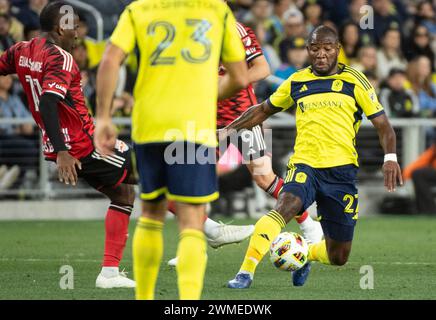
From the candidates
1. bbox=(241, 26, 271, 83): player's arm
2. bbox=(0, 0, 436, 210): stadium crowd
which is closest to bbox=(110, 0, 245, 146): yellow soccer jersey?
bbox=(241, 26, 271, 83): player's arm

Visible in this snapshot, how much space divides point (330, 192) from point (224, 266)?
1902 millimetres

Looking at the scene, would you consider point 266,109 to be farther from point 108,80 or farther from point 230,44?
point 108,80

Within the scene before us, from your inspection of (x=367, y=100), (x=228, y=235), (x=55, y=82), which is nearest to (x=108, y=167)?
(x=55, y=82)

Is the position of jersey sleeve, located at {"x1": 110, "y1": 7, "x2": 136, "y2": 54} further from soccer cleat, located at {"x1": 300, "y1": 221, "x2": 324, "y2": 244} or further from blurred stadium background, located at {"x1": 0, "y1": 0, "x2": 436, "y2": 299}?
blurred stadium background, located at {"x1": 0, "y1": 0, "x2": 436, "y2": 299}

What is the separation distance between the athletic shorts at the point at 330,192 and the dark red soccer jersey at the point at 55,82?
1.79 m

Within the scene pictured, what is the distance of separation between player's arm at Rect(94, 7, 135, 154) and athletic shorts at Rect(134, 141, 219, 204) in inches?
11.6

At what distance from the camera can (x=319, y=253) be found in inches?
361

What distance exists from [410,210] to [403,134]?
1.19 metres

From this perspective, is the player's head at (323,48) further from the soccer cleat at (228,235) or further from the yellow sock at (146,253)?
the yellow sock at (146,253)

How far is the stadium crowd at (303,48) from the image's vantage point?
1619cm

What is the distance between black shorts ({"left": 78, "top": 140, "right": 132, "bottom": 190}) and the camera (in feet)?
29.9

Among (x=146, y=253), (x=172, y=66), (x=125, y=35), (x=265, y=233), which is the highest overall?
(x=125, y=35)
